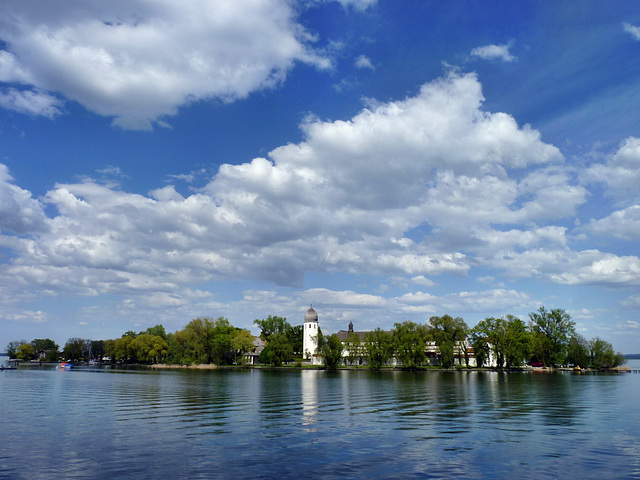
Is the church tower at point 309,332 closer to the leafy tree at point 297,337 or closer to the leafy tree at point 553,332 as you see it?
the leafy tree at point 297,337

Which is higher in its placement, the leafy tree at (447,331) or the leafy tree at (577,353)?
the leafy tree at (447,331)

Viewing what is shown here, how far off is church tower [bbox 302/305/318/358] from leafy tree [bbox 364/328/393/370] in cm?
4740

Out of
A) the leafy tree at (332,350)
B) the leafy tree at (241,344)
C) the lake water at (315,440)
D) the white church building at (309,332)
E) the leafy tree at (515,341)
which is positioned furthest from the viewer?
the white church building at (309,332)

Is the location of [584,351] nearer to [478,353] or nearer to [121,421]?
[478,353]

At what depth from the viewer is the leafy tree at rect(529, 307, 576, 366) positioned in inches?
5251

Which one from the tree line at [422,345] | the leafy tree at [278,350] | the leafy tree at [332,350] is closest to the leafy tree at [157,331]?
the tree line at [422,345]

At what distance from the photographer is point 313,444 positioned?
2395 cm

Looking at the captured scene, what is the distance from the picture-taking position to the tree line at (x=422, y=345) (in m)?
124

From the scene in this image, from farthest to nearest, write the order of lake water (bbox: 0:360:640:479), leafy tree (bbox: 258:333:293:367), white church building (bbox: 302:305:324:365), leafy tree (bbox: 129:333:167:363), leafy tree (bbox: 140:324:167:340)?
leafy tree (bbox: 140:324:167:340)
white church building (bbox: 302:305:324:365)
leafy tree (bbox: 129:333:167:363)
leafy tree (bbox: 258:333:293:367)
lake water (bbox: 0:360:640:479)

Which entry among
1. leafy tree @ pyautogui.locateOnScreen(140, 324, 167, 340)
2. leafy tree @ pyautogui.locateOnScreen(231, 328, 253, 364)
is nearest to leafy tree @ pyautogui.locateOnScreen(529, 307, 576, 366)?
leafy tree @ pyautogui.locateOnScreen(231, 328, 253, 364)

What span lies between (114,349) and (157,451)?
17980cm

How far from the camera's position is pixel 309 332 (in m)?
182

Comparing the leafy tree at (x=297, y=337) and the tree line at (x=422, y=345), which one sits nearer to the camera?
the tree line at (x=422, y=345)

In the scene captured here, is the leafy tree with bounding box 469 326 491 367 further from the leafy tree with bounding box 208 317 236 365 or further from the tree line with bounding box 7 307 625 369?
the leafy tree with bounding box 208 317 236 365
